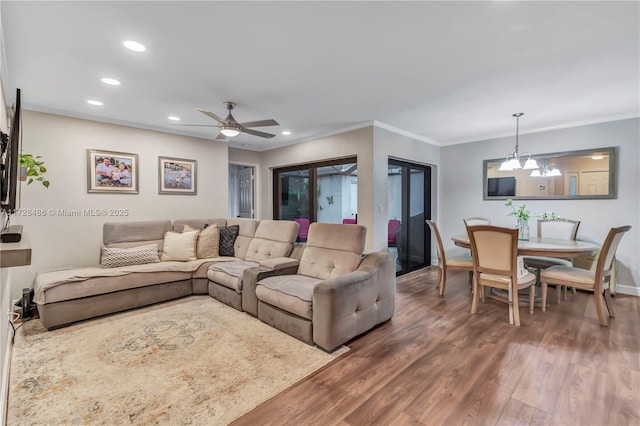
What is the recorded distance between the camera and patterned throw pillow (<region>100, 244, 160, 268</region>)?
367cm

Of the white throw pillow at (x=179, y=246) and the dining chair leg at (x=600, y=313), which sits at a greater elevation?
the white throw pillow at (x=179, y=246)

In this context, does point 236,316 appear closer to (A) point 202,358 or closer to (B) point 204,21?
(A) point 202,358

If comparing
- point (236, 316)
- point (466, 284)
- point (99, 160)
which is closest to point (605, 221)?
point (466, 284)

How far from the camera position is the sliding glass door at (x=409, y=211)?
531 cm

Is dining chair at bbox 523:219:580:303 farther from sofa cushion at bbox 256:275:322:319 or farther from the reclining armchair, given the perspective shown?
sofa cushion at bbox 256:275:322:319

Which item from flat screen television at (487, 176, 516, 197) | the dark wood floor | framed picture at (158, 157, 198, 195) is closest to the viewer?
the dark wood floor

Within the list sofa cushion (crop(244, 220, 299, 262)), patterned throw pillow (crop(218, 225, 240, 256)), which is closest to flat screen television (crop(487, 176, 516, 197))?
sofa cushion (crop(244, 220, 299, 262))

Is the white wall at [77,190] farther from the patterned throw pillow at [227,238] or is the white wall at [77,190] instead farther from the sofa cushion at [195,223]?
the patterned throw pillow at [227,238]

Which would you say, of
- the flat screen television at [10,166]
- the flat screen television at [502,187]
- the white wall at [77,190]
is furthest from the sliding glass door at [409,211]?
the flat screen television at [10,166]

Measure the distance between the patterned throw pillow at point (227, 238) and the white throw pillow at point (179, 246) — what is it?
432mm

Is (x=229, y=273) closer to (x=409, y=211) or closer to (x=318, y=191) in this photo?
(x=318, y=191)

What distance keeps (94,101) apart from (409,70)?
363cm

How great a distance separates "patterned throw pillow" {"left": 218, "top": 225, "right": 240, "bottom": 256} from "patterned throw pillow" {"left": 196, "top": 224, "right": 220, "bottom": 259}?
0.09 metres

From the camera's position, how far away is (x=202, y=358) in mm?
2428
